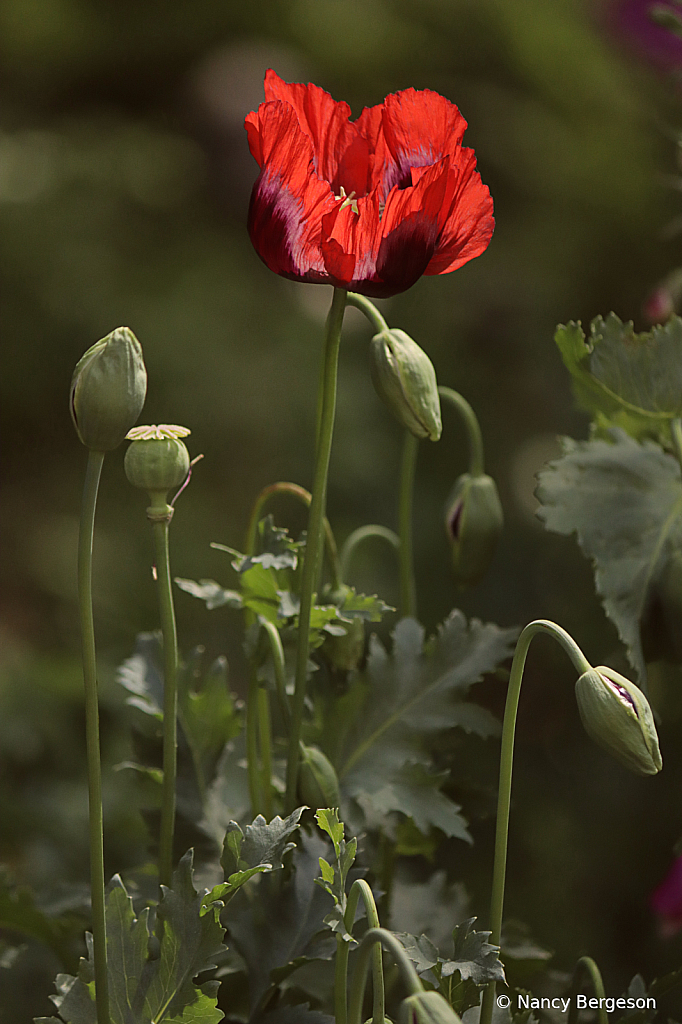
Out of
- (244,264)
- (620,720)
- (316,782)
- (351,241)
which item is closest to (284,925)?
(316,782)

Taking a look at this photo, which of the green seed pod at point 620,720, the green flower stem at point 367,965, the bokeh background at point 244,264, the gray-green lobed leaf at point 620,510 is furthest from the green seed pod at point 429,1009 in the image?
the bokeh background at point 244,264

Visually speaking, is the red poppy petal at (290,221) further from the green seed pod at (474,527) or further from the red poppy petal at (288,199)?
the green seed pod at (474,527)

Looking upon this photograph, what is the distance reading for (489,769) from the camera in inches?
29.4

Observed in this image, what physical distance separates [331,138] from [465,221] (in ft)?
0.26

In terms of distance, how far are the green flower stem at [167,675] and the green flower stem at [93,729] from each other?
0.03 meters

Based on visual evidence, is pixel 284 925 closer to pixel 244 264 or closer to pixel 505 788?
pixel 505 788

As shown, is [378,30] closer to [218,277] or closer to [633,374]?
[218,277]

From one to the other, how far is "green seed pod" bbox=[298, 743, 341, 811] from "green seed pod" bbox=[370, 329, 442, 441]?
151 mm

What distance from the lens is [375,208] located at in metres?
0.39

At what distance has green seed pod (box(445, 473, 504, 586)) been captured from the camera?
56cm

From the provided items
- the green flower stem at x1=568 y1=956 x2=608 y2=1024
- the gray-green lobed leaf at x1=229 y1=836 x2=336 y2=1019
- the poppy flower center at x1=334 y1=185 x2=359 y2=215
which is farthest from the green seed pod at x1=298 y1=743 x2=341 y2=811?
the poppy flower center at x1=334 y1=185 x2=359 y2=215

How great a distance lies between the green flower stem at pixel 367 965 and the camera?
296mm

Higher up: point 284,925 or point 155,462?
point 155,462

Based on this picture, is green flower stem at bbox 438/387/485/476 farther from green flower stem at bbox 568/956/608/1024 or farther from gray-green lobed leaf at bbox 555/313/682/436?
green flower stem at bbox 568/956/608/1024
